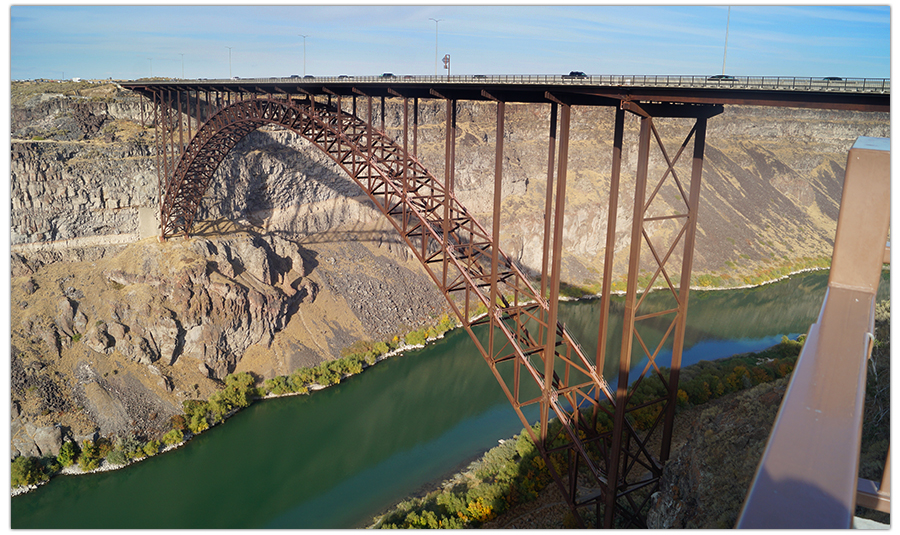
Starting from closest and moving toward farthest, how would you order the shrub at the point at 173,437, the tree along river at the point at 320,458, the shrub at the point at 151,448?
the tree along river at the point at 320,458
the shrub at the point at 151,448
the shrub at the point at 173,437

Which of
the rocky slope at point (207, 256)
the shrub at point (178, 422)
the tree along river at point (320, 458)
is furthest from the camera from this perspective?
the rocky slope at point (207, 256)

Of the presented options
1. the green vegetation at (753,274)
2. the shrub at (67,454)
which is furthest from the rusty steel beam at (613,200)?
the green vegetation at (753,274)

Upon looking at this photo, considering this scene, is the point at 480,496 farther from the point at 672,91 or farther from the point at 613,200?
the point at 672,91

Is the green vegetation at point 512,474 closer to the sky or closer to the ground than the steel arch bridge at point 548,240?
closer to the ground

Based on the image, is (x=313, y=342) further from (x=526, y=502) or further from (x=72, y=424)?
(x=526, y=502)

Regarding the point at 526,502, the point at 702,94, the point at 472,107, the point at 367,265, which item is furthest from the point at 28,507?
the point at 472,107

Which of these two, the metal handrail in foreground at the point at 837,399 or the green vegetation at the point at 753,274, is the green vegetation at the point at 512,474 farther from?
the green vegetation at the point at 753,274

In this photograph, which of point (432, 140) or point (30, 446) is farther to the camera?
point (432, 140)
